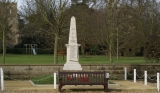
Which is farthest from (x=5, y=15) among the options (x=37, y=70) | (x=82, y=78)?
(x=82, y=78)

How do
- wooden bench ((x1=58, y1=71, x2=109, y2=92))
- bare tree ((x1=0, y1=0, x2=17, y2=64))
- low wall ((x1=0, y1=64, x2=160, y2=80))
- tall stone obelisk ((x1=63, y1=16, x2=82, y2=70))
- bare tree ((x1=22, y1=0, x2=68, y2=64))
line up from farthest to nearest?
bare tree ((x1=0, y1=0, x2=17, y2=64)), bare tree ((x1=22, y1=0, x2=68, y2=64)), low wall ((x1=0, y1=64, x2=160, y2=80)), tall stone obelisk ((x1=63, y1=16, x2=82, y2=70)), wooden bench ((x1=58, y1=71, x2=109, y2=92))

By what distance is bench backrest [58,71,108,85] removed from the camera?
1614cm

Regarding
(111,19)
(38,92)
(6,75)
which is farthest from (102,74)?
(111,19)

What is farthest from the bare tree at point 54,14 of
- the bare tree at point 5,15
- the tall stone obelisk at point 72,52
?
the tall stone obelisk at point 72,52

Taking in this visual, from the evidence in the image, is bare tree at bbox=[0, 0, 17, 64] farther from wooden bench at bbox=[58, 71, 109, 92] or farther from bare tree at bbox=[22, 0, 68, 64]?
wooden bench at bbox=[58, 71, 109, 92]

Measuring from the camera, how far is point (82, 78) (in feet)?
53.3

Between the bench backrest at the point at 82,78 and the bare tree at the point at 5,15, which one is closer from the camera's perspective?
the bench backrest at the point at 82,78

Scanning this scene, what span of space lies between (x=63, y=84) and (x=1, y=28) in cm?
1756

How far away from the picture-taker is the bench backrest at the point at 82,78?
16141 mm

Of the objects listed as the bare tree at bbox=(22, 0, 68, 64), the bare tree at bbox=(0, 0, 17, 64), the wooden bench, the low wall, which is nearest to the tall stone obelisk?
the wooden bench

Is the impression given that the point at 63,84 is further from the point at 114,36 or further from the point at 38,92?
the point at 114,36

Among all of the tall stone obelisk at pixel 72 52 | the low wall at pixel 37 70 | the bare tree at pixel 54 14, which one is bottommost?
the low wall at pixel 37 70

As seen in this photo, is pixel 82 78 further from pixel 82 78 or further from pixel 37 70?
pixel 37 70

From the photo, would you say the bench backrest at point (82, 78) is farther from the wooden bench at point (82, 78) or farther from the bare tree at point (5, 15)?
the bare tree at point (5, 15)
